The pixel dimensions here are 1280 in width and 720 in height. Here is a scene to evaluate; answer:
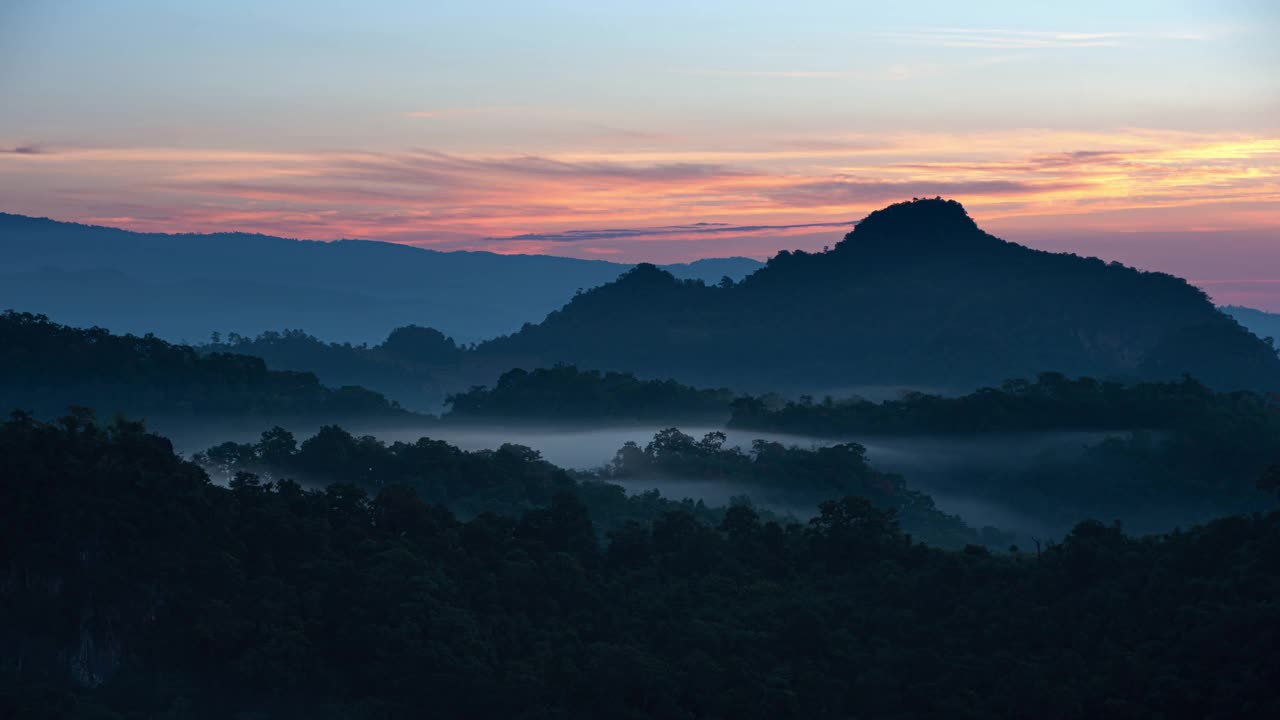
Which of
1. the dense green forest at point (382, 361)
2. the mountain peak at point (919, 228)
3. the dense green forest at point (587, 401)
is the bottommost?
the dense green forest at point (382, 361)

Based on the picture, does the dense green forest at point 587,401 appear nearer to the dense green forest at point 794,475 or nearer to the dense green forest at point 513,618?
the dense green forest at point 794,475

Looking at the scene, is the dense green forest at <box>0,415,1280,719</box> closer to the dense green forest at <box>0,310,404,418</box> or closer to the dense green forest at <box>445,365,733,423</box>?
the dense green forest at <box>0,310,404,418</box>

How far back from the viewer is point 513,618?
24.5 metres

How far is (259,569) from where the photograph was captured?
24.5 m

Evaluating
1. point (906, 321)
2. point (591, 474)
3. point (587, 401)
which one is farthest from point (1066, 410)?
point (906, 321)

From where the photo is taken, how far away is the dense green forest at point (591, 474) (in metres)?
42.3

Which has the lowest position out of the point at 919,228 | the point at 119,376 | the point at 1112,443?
the point at 1112,443

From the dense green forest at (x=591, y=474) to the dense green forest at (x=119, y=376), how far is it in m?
17.9

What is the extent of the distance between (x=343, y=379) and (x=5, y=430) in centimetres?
9985

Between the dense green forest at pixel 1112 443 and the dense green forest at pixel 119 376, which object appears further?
the dense green forest at pixel 119 376

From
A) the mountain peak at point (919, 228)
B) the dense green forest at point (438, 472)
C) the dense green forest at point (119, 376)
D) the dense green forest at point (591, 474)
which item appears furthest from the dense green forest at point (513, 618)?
the mountain peak at point (919, 228)

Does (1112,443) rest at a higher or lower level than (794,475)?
higher

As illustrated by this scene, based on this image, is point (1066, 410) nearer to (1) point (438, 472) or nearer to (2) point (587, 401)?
(2) point (587, 401)

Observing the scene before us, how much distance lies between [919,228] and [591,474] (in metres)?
90.7
